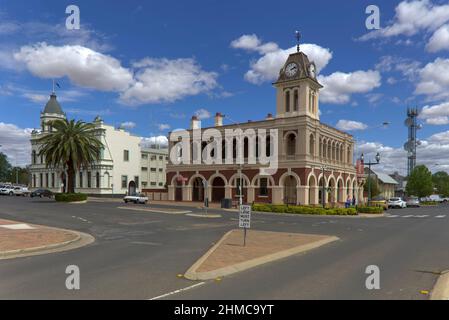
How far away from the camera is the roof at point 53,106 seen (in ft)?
250

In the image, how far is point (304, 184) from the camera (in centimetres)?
4628

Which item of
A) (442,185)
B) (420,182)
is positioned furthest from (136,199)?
(442,185)

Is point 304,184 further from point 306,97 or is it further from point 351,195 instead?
point 351,195

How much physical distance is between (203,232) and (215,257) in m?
7.97

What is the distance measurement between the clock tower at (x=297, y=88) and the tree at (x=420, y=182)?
4850 cm

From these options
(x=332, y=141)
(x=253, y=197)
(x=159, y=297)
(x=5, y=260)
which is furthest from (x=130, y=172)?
(x=159, y=297)

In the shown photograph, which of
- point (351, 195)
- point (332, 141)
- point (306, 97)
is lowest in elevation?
point (351, 195)

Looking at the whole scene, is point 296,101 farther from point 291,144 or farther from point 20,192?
point 20,192

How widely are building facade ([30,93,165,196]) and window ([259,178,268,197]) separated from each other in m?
25.6

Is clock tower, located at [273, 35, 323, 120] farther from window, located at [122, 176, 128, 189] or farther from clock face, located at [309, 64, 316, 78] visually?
window, located at [122, 176, 128, 189]

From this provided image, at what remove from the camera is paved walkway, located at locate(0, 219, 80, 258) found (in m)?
12.7

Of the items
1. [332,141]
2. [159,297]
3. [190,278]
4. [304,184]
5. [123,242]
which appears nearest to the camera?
[159,297]

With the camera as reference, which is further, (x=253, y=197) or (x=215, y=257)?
(x=253, y=197)

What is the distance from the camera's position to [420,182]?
87.3 metres
